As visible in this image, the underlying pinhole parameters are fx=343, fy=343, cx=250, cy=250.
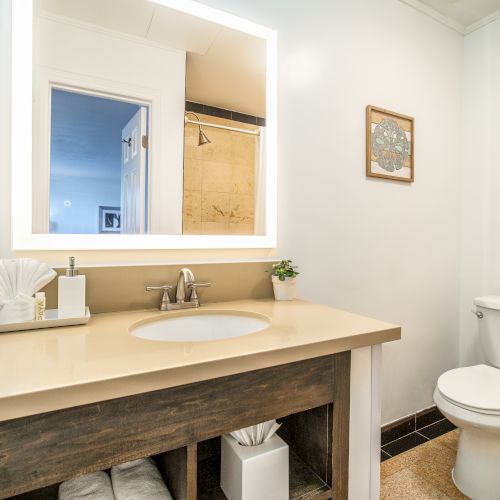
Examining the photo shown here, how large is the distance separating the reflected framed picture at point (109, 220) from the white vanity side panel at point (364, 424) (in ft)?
2.68

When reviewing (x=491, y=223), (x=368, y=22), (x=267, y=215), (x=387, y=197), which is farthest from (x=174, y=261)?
(x=491, y=223)

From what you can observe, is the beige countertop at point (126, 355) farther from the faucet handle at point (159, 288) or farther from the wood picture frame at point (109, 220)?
the wood picture frame at point (109, 220)

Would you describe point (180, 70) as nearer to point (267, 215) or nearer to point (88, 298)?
point (267, 215)

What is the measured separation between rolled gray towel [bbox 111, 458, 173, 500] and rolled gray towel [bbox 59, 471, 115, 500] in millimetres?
17

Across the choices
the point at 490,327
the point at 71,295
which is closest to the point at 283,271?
the point at 71,295

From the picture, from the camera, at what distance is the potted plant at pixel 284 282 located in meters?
1.29

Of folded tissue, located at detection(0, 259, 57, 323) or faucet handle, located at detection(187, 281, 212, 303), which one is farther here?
faucet handle, located at detection(187, 281, 212, 303)

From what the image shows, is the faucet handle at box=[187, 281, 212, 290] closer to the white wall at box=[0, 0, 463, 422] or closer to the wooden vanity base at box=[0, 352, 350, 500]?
the white wall at box=[0, 0, 463, 422]

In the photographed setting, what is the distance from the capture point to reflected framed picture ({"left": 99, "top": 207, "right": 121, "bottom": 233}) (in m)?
1.10

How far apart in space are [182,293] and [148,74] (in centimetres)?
76

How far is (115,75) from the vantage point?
113 centimetres

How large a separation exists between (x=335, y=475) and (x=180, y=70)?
136 centimetres

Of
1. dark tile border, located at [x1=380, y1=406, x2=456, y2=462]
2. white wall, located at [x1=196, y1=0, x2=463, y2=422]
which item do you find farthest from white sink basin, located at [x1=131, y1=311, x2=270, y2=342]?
dark tile border, located at [x1=380, y1=406, x2=456, y2=462]

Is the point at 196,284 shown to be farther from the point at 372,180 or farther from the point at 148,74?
the point at 372,180
